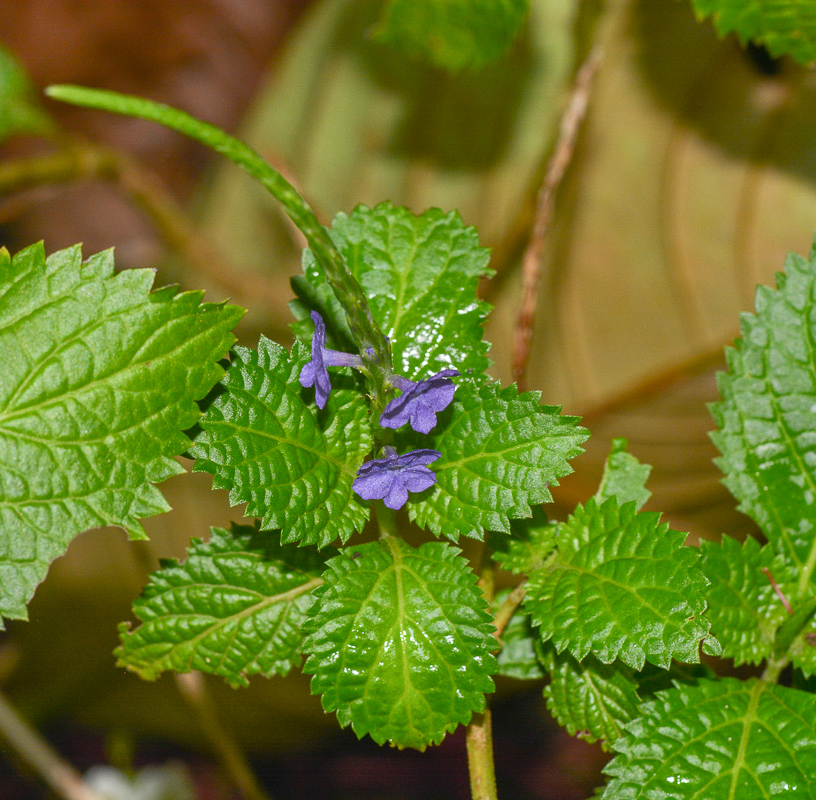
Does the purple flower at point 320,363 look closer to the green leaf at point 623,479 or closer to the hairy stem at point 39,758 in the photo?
the green leaf at point 623,479

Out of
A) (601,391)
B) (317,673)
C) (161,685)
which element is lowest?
(161,685)

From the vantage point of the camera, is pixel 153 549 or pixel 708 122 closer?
pixel 708 122

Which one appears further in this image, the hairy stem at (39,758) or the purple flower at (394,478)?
the hairy stem at (39,758)

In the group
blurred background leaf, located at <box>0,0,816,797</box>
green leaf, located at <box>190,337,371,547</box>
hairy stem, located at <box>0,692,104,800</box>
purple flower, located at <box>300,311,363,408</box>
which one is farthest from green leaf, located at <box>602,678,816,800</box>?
hairy stem, located at <box>0,692,104,800</box>

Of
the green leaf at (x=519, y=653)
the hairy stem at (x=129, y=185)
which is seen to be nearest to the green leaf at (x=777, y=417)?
the green leaf at (x=519, y=653)

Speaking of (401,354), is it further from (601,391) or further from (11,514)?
(601,391)

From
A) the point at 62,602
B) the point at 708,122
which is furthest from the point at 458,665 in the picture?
the point at 62,602
